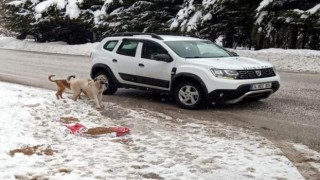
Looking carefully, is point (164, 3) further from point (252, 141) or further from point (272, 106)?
point (252, 141)

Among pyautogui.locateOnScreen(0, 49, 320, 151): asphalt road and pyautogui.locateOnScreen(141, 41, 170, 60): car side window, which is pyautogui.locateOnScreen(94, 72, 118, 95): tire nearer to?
pyautogui.locateOnScreen(0, 49, 320, 151): asphalt road

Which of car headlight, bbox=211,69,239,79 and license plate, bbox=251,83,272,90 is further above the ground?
car headlight, bbox=211,69,239,79

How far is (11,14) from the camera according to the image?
109 feet

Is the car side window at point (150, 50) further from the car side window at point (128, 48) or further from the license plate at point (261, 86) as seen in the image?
the license plate at point (261, 86)

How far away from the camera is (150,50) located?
1008 centimetres

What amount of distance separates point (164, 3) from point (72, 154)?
67.7 ft

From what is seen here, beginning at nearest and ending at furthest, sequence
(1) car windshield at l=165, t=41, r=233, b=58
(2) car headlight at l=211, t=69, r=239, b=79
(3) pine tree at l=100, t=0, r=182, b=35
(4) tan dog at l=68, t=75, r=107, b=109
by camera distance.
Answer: (2) car headlight at l=211, t=69, r=239, b=79 < (4) tan dog at l=68, t=75, r=107, b=109 < (1) car windshield at l=165, t=41, r=233, b=58 < (3) pine tree at l=100, t=0, r=182, b=35

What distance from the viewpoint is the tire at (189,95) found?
9109 millimetres

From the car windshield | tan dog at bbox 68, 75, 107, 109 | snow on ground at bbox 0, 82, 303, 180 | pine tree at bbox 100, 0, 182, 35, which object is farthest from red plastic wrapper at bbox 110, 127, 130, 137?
pine tree at bbox 100, 0, 182, 35

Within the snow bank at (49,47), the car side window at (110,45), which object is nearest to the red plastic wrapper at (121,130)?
the car side window at (110,45)

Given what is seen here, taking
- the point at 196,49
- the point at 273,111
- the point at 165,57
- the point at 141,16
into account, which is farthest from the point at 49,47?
the point at 273,111

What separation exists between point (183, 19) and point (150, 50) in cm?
1269

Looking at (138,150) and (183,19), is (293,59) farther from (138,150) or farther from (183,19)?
(138,150)

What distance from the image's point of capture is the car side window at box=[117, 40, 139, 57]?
10.4 metres
